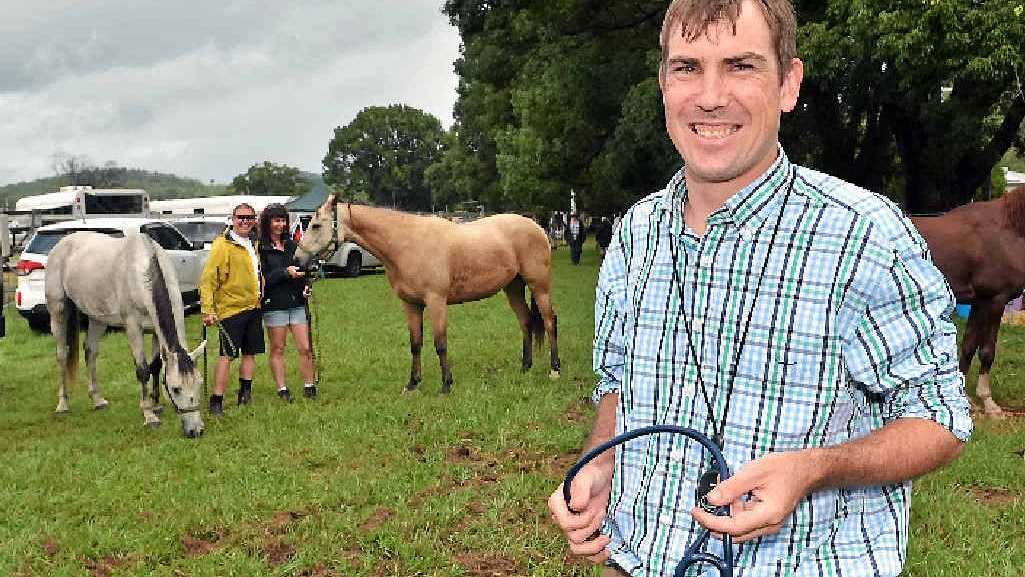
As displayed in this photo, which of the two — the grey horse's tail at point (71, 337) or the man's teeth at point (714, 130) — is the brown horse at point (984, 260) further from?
the grey horse's tail at point (71, 337)

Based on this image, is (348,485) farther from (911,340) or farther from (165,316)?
(911,340)

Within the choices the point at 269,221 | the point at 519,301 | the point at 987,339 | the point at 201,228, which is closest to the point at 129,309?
the point at 269,221

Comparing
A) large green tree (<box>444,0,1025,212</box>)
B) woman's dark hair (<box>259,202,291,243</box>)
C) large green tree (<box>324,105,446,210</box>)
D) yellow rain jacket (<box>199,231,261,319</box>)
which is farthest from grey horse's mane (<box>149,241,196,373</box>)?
large green tree (<box>324,105,446,210</box>)

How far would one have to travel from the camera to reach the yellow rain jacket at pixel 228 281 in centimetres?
801

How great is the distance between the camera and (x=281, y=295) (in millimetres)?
8367

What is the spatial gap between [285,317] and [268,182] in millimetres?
126575

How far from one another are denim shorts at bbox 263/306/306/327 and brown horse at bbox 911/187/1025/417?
249 inches

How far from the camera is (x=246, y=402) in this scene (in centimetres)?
846

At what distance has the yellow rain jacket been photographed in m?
8.01

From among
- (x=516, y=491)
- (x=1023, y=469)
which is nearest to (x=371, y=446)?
(x=516, y=491)

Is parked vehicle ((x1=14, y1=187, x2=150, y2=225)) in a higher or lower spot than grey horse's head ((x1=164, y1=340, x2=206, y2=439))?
higher

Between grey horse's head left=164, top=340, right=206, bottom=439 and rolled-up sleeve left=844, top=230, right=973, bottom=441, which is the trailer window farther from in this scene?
rolled-up sleeve left=844, top=230, right=973, bottom=441

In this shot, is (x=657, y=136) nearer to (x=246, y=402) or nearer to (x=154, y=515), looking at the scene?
(x=246, y=402)

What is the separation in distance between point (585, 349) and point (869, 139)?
34.0ft
